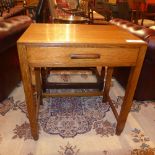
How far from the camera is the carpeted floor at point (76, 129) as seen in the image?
1234 mm

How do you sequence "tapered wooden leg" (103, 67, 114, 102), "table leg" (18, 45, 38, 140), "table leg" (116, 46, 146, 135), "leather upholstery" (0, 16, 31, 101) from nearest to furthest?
1. "table leg" (18, 45, 38, 140)
2. "table leg" (116, 46, 146, 135)
3. "leather upholstery" (0, 16, 31, 101)
4. "tapered wooden leg" (103, 67, 114, 102)

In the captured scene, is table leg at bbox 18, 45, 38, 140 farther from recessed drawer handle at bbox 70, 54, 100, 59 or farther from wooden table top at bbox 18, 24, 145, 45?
recessed drawer handle at bbox 70, 54, 100, 59

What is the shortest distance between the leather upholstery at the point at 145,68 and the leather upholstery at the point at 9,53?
927mm

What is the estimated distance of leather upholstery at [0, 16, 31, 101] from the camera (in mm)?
1363

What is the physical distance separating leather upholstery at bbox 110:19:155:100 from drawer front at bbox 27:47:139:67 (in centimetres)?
46

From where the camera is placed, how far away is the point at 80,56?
3.14 ft

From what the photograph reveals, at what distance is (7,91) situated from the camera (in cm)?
172

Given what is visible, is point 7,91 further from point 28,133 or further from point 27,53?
point 27,53

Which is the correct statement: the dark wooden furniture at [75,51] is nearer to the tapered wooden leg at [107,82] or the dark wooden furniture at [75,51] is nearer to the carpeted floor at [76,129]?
the carpeted floor at [76,129]

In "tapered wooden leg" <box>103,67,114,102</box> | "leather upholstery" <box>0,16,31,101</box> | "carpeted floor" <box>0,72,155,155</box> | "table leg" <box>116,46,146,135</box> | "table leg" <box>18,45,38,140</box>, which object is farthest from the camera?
"tapered wooden leg" <box>103,67,114,102</box>

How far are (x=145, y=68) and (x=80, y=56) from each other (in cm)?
87

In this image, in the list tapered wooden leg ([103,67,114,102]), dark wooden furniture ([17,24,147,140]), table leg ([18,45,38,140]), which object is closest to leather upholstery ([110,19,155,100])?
tapered wooden leg ([103,67,114,102])

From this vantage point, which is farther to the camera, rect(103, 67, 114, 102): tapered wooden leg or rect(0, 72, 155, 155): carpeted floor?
rect(103, 67, 114, 102): tapered wooden leg

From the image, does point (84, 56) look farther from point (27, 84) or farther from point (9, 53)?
point (9, 53)
